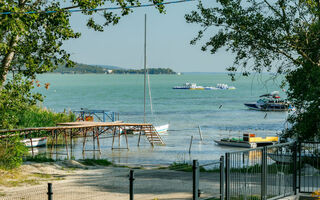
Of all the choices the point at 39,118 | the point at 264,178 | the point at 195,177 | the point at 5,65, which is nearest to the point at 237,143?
the point at 39,118

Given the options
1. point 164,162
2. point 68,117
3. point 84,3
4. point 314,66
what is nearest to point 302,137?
point 314,66

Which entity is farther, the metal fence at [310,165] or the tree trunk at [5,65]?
the tree trunk at [5,65]

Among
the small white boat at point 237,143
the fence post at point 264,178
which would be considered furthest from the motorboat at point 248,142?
the fence post at point 264,178

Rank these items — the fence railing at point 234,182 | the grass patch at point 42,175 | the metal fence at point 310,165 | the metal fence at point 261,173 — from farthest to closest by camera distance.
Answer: the grass patch at point 42,175 → the metal fence at point 310,165 → the metal fence at point 261,173 → the fence railing at point 234,182

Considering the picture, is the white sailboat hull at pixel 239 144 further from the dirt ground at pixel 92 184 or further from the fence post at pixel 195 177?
the fence post at pixel 195 177

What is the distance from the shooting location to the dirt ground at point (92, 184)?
1438 centimetres

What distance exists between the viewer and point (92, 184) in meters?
16.6

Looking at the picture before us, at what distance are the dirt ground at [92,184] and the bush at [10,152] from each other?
0.42 metres

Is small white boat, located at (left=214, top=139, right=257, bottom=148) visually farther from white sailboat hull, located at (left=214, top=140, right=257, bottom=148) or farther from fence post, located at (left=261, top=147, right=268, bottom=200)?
fence post, located at (left=261, top=147, right=268, bottom=200)

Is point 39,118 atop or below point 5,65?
below

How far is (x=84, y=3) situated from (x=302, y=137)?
944 centimetres

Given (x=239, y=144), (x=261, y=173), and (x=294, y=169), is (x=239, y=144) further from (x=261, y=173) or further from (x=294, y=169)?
(x=261, y=173)

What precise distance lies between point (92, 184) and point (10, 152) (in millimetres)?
3925

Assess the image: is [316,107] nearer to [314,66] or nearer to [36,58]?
[314,66]
